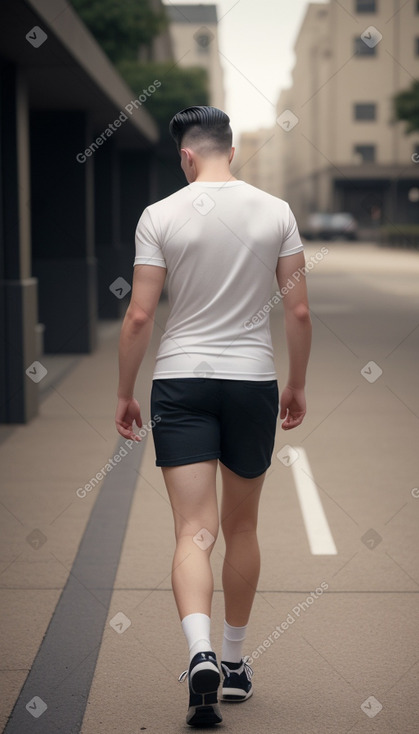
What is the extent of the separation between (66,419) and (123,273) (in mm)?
12400

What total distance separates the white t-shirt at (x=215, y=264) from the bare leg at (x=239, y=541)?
0.36 meters

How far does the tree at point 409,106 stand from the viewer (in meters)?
48.9

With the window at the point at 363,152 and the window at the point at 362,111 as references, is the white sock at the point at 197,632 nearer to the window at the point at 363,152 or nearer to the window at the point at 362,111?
the window at the point at 363,152

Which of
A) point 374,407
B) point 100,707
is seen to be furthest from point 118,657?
point 374,407

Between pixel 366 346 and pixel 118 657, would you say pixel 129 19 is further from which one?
pixel 118 657

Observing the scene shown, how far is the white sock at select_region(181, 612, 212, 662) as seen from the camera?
10.5 feet

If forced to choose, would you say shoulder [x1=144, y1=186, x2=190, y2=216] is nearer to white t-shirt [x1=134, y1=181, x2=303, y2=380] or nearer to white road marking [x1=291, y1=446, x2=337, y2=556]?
white t-shirt [x1=134, y1=181, x2=303, y2=380]

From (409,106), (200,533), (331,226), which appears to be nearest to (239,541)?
(200,533)

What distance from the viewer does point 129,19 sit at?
31812 millimetres

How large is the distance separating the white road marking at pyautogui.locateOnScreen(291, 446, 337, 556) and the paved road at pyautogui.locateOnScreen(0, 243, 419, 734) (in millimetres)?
11

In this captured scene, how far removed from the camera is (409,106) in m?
49.0

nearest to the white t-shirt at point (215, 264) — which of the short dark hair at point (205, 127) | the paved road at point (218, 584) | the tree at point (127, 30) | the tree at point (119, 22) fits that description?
the short dark hair at point (205, 127)

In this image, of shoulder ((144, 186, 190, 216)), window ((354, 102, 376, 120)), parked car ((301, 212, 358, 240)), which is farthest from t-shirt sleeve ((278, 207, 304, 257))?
window ((354, 102, 376, 120))

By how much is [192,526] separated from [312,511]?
2.91m
